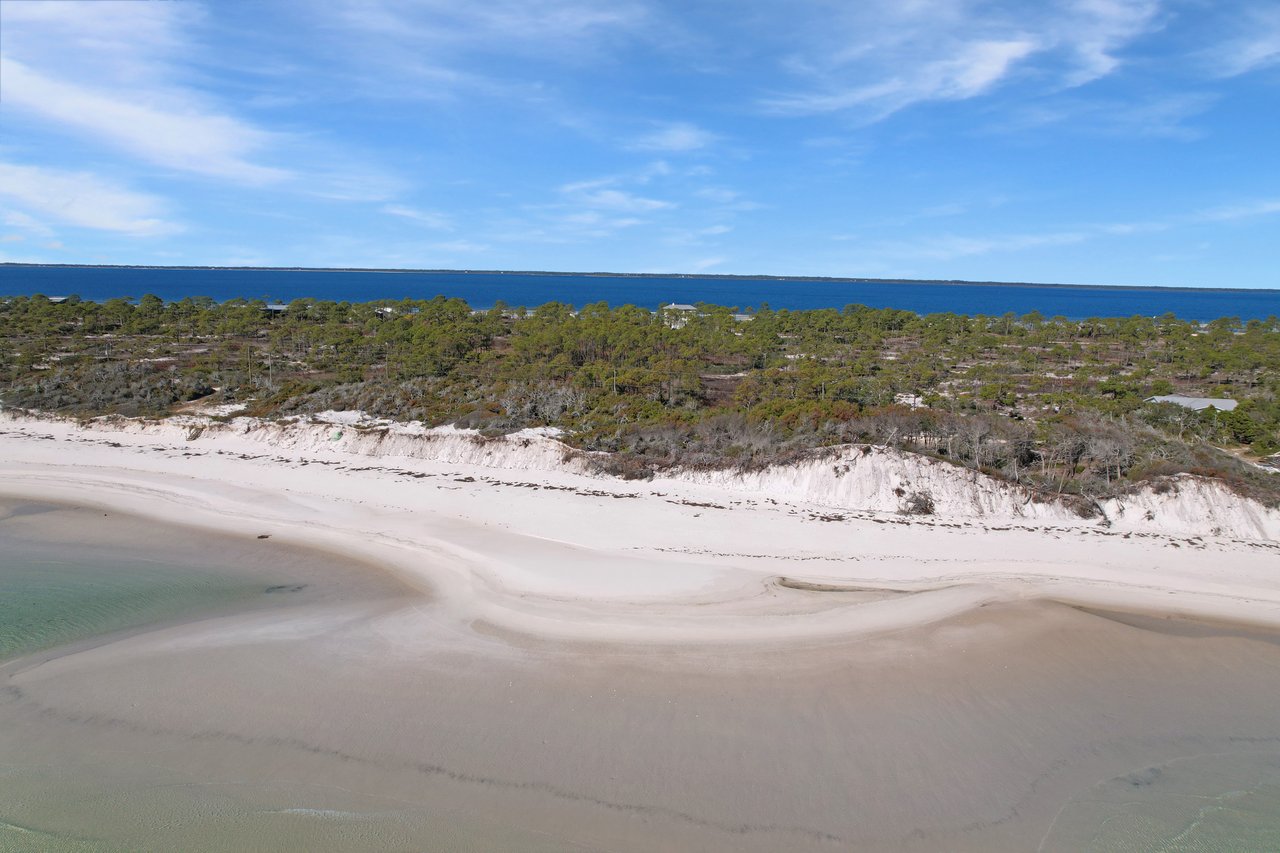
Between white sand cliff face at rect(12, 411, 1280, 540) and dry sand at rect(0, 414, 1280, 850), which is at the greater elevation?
white sand cliff face at rect(12, 411, 1280, 540)

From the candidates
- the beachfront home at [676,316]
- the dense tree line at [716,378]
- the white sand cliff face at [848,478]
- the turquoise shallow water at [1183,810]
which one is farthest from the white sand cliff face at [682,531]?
the beachfront home at [676,316]

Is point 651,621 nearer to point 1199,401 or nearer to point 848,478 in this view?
point 848,478

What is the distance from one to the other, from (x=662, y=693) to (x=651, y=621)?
86.3 inches

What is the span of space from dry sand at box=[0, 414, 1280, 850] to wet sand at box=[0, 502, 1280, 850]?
4 centimetres

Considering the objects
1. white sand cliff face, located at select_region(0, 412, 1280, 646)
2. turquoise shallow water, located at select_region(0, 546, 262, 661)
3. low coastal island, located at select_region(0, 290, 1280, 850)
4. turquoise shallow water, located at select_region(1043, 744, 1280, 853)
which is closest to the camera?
turquoise shallow water, located at select_region(1043, 744, 1280, 853)

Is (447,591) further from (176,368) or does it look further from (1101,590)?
(176,368)

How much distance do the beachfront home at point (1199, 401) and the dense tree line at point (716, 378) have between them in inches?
23.3

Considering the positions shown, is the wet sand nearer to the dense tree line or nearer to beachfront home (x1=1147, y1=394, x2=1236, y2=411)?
the dense tree line

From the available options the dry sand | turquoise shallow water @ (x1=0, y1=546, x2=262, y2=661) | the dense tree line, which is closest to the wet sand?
the dry sand

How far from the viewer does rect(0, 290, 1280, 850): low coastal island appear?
855cm

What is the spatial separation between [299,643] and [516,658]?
3.82 metres

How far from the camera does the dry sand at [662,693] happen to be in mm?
8336

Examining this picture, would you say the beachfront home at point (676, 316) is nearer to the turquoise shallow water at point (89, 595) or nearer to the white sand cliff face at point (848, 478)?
the white sand cliff face at point (848, 478)

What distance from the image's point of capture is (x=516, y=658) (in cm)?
1148
